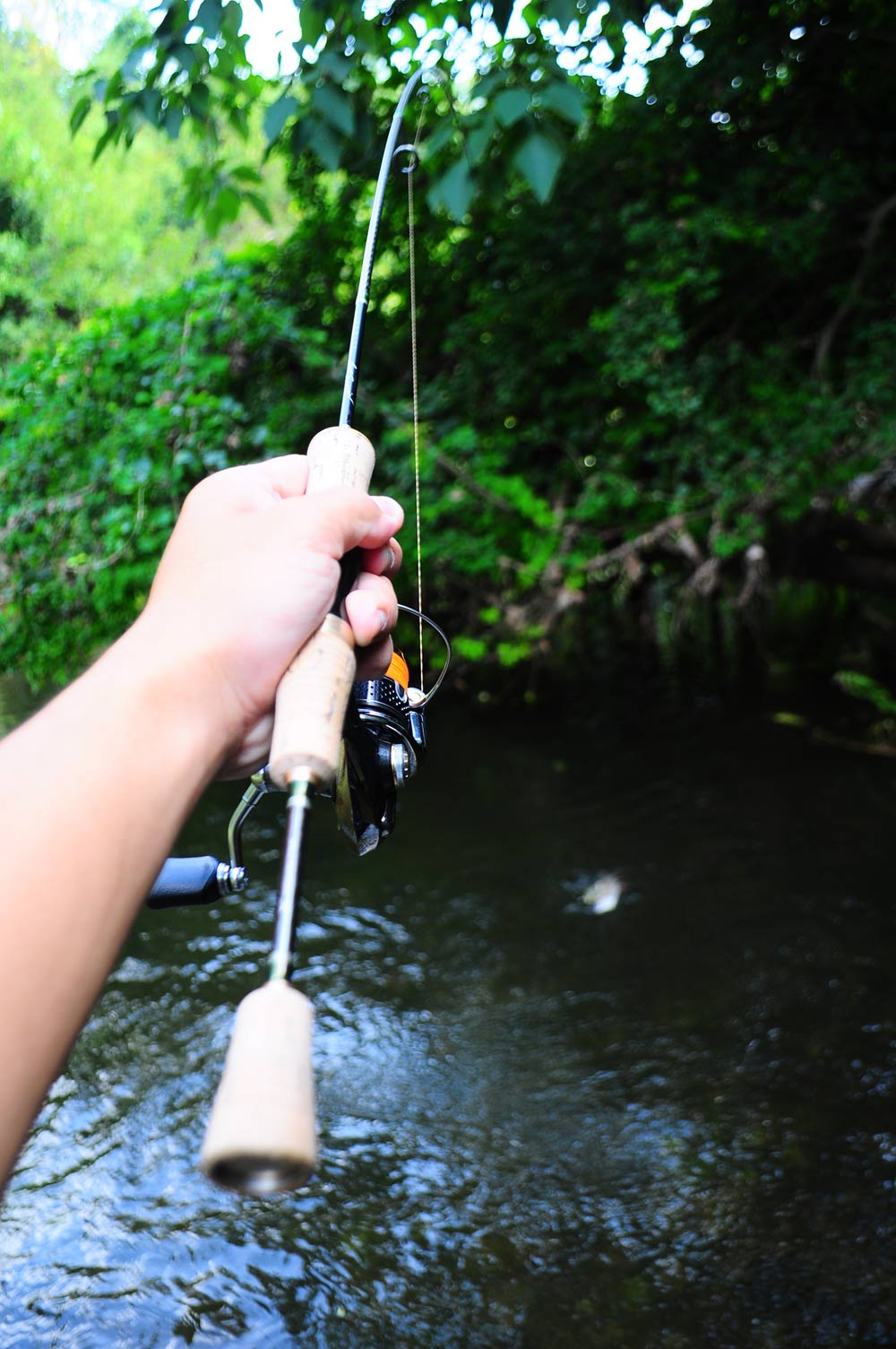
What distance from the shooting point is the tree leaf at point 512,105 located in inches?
88.1

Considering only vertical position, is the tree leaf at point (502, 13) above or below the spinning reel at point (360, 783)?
above

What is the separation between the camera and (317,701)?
43.6 inches

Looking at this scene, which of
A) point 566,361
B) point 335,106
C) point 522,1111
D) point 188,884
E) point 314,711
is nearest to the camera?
point 314,711

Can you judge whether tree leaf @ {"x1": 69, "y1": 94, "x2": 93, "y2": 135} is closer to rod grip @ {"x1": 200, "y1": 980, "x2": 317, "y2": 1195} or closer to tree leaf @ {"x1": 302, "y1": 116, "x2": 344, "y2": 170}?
tree leaf @ {"x1": 302, "y1": 116, "x2": 344, "y2": 170}

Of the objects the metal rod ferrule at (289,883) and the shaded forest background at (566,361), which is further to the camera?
the shaded forest background at (566,361)

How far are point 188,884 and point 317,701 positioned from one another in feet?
1.89

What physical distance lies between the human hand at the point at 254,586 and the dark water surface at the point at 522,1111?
8.16ft

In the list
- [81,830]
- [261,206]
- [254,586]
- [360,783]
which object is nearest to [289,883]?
[81,830]

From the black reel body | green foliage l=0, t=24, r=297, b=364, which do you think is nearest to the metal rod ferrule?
the black reel body

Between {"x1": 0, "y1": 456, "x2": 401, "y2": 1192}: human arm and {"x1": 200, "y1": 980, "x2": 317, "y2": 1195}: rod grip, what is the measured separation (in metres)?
0.14

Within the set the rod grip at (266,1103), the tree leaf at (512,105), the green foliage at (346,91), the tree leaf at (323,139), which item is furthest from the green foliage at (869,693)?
the rod grip at (266,1103)

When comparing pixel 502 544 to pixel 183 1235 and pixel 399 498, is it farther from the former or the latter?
pixel 183 1235

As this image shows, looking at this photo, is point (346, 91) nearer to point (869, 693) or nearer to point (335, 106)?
point (335, 106)

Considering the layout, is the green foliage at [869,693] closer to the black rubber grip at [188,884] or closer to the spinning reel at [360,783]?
the spinning reel at [360,783]
